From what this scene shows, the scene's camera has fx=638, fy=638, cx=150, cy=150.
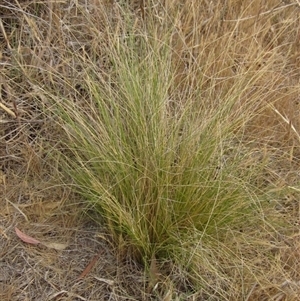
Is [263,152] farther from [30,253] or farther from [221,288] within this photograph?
[30,253]

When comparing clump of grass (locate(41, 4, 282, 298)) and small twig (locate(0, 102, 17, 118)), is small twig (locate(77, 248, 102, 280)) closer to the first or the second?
clump of grass (locate(41, 4, 282, 298))

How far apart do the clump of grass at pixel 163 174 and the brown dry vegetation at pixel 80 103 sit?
6 cm

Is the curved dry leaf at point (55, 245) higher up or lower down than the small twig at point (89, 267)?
higher up

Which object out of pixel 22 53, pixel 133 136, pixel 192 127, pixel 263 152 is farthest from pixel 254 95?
pixel 22 53

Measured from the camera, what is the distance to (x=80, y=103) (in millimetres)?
1982

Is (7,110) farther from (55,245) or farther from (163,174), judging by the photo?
(163,174)

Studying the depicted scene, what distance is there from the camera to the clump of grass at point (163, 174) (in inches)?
68.2

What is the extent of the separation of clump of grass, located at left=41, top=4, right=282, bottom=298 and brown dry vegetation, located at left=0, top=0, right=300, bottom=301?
0.20 feet

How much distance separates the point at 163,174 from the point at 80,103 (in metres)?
0.41

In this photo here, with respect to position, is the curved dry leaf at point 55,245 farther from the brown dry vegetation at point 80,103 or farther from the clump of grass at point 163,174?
the clump of grass at point 163,174

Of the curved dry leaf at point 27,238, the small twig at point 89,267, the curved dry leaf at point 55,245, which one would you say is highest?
the curved dry leaf at point 27,238

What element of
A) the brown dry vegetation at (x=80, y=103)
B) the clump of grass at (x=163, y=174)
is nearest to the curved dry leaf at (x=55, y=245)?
the brown dry vegetation at (x=80, y=103)

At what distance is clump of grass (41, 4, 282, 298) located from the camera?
1.73 metres

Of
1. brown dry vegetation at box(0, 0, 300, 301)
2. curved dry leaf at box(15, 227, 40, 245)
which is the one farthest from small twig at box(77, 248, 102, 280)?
curved dry leaf at box(15, 227, 40, 245)
